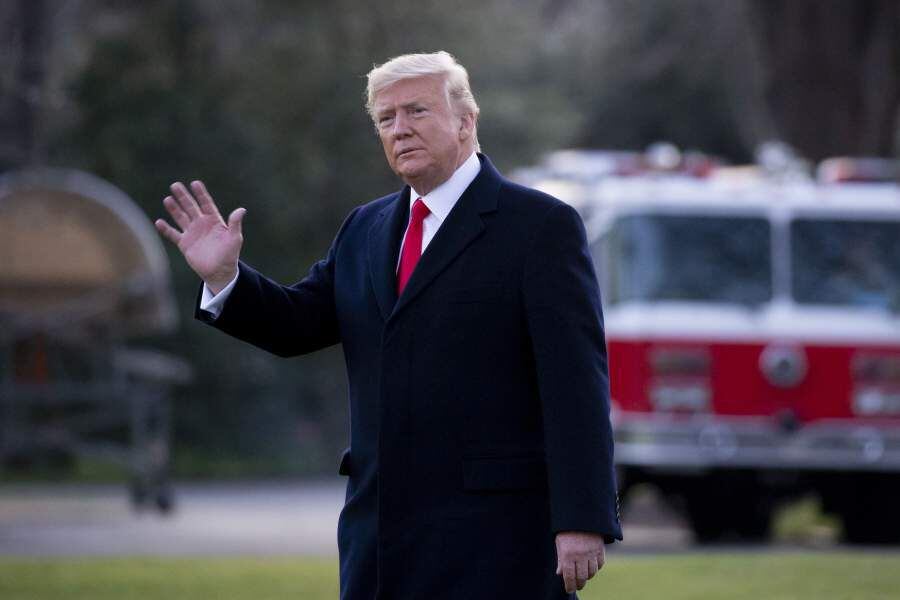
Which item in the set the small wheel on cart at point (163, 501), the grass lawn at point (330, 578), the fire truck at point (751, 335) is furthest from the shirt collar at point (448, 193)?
the small wheel on cart at point (163, 501)

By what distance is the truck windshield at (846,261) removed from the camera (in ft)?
52.5

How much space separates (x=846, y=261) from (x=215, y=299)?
11.5 metres

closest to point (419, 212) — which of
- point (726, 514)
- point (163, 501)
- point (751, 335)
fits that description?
point (751, 335)

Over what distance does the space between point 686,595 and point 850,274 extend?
6000 millimetres

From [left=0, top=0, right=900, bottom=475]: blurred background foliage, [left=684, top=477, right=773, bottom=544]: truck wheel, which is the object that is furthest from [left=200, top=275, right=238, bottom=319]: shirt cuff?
[left=0, top=0, right=900, bottom=475]: blurred background foliage

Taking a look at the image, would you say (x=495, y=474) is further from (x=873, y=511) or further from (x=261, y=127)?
(x=261, y=127)

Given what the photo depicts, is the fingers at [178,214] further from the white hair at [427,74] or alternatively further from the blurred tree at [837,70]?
the blurred tree at [837,70]

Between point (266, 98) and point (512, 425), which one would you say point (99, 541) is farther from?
point (266, 98)

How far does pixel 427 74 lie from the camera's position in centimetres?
502

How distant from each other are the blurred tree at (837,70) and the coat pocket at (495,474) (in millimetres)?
15824

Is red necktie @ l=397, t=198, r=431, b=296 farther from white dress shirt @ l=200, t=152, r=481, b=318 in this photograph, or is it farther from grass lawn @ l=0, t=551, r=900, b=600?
grass lawn @ l=0, t=551, r=900, b=600

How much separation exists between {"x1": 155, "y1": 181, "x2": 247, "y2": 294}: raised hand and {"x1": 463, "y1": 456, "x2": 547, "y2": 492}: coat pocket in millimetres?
765

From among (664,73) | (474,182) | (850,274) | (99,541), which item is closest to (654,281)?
(850,274)

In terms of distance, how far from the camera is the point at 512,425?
4926 millimetres
